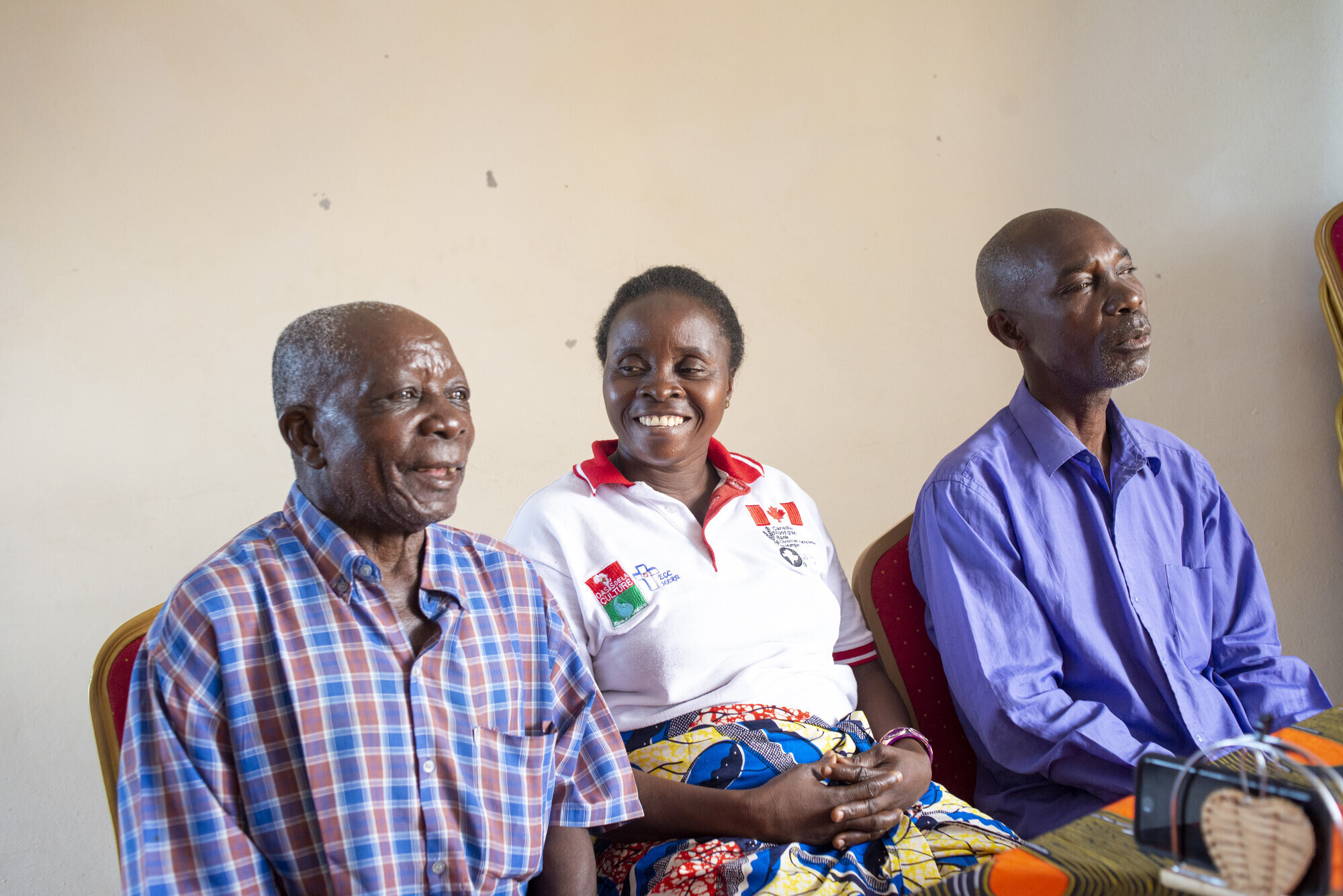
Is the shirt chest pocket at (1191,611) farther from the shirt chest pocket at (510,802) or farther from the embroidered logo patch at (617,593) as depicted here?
the shirt chest pocket at (510,802)

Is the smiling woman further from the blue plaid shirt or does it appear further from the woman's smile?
the blue plaid shirt

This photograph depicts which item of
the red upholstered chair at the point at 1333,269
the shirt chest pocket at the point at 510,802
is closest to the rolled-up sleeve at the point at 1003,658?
the shirt chest pocket at the point at 510,802

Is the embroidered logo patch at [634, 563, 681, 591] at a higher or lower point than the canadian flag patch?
lower

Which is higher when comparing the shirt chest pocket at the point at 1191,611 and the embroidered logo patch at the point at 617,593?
the embroidered logo patch at the point at 617,593

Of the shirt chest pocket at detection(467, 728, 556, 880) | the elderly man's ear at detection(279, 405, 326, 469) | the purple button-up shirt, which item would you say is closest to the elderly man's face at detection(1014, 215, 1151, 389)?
the purple button-up shirt

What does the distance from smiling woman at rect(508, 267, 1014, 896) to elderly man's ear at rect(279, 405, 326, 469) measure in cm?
46

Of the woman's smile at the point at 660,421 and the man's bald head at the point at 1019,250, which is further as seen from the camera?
the man's bald head at the point at 1019,250

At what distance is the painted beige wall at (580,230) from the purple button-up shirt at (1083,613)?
0.89 m

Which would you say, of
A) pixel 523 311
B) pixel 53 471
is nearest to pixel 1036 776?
pixel 523 311

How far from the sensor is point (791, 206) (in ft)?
9.15

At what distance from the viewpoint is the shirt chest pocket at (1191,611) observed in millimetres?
1914

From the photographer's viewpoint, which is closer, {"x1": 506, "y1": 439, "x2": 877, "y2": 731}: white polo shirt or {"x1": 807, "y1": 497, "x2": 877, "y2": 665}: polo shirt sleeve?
{"x1": 506, "y1": 439, "x2": 877, "y2": 731}: white polo shirt

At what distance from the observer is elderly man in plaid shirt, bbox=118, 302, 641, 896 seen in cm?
116

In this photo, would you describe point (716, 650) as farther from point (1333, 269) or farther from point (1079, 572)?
point (1333, 269)
